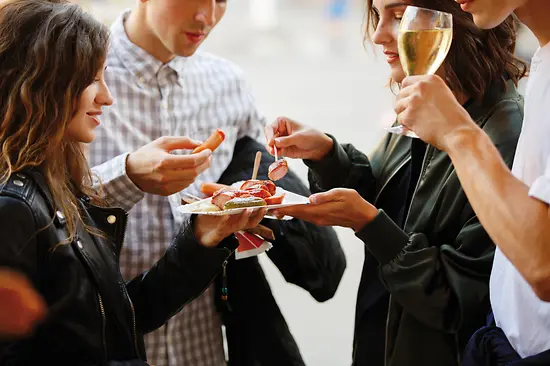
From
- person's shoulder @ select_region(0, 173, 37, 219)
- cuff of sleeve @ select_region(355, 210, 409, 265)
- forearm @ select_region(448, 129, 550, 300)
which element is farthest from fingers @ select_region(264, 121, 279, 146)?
forearm @ select_region(448, 129, 550, 300)

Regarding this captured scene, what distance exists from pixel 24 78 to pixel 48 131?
0.11 meters

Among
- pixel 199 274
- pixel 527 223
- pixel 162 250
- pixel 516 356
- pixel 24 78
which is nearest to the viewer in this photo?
pixel 527 223

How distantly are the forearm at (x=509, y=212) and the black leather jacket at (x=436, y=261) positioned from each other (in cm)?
39

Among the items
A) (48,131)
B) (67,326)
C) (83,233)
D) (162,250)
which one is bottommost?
(162,250)

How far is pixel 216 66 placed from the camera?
230 centimetres

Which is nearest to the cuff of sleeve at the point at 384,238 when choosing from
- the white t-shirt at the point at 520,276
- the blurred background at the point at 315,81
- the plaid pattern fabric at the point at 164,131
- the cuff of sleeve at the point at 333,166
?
the white t-shirt at the point at 520,276

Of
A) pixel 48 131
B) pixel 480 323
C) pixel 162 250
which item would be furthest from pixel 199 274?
pixel 480 323

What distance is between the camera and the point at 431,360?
1.72 metres

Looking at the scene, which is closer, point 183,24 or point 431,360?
point 431,360

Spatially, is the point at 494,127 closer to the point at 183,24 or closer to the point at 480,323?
the point at 480,323

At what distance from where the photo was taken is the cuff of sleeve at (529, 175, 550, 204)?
1185 millimetres

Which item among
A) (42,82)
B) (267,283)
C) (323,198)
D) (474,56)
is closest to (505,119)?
(474,56)

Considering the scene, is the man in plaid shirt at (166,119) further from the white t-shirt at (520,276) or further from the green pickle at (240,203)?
the white t-shirt at (520,276)

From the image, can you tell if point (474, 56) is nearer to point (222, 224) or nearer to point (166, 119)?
point (222, 224)
